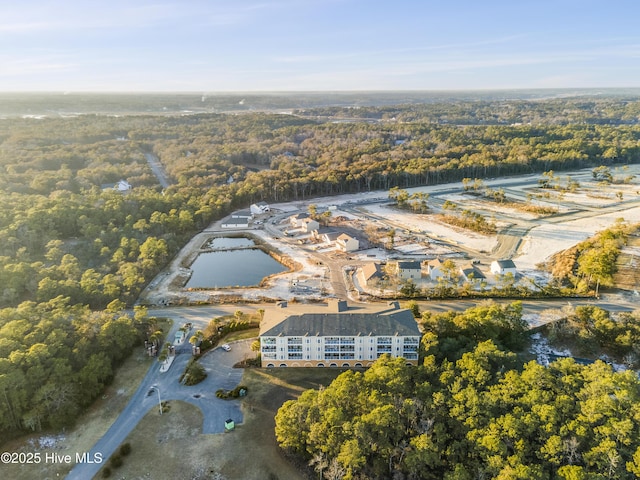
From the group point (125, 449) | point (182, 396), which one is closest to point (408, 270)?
point (182, 396)

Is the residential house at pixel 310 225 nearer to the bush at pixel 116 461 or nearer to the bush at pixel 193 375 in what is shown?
the bush at pixel 193 375

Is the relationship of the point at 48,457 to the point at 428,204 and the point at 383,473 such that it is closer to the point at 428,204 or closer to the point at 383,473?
the point at 383,473

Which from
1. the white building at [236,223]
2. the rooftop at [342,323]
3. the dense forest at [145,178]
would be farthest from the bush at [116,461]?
the white building at [236,223]

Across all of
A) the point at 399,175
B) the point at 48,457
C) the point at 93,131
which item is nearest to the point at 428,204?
the point at 399,175

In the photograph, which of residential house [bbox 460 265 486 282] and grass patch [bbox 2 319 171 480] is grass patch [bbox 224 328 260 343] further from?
residential house [bbox 460 265 486 282]

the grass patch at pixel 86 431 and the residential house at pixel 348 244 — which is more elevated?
the residential house at pixel 348 244

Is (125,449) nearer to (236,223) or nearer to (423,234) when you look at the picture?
(236,223)

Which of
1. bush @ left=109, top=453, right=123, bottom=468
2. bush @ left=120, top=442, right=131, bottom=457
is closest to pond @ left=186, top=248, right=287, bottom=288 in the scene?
bush @ left=120, top=442, right=131, bottom=457
